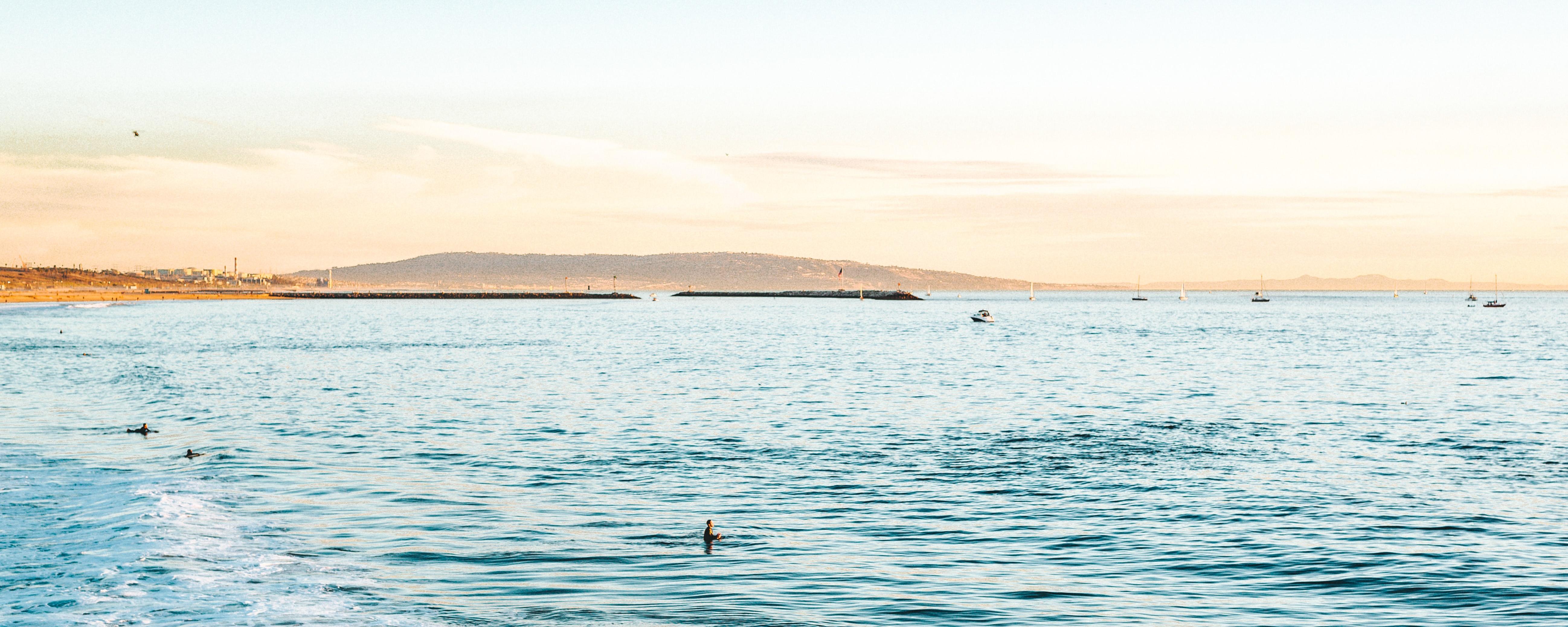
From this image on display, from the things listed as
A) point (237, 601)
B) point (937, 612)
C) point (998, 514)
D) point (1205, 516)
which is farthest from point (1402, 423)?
point (237, 601)

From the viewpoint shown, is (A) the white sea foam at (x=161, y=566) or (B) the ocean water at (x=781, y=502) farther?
(B) the ocean water at (x=781, y=502)

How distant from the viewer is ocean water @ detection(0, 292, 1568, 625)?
15.9 meters

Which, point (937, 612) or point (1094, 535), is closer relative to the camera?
point (937, 612)

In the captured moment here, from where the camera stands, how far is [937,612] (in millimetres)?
15359

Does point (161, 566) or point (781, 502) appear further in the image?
point (781, 502)

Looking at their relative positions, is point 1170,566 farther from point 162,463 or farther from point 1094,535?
point 162,463

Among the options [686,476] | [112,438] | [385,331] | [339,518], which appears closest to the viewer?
[339,518]

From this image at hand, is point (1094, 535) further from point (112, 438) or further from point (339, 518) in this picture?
point (112, 438)

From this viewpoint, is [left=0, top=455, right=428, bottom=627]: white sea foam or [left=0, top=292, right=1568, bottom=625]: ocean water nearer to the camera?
[left=0, top=455, right=428, bottom=627]: white sea foam

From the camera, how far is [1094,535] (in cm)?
2031

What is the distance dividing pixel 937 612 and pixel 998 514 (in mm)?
7040

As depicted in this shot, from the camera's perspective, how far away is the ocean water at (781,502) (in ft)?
52.3

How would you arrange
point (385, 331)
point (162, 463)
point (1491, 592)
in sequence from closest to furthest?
1. point (1491, 592)
2. point (162, 463)
3. point (385, 331)

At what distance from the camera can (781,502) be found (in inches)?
930
